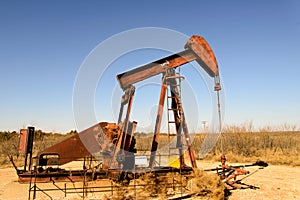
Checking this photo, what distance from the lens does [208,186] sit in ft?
18.4

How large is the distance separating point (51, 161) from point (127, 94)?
2.85 meters

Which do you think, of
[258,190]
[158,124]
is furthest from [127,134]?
[258,190]

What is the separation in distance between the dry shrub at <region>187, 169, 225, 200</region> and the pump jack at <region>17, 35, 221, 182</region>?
0.60 m

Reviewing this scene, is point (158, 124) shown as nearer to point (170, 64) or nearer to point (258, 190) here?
point (170, 64)

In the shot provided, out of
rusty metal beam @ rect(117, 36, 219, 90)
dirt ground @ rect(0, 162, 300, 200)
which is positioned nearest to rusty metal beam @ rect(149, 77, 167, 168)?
rusty metal beam @ rect(117, 36, 219, 90)

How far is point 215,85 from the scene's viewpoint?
6.79 m

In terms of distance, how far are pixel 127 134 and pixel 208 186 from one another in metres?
2.66

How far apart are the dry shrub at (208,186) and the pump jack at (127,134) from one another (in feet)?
1.98

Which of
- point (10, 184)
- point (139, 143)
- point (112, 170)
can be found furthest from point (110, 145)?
point (139, 143)

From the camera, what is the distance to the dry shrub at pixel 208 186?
17.7 feet

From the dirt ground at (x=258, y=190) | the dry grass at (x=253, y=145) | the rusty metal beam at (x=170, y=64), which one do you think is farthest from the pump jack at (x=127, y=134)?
the dry grass at (x=253, y=145)

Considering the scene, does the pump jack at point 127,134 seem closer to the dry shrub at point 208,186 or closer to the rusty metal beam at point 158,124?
the rusty metal beam at point 158,124

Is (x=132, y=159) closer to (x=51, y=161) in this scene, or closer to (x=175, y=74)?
(x=51, y=161)

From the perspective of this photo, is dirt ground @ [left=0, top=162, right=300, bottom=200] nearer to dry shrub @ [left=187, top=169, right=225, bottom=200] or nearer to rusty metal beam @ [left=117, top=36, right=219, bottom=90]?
dry shrub @ [left=187, top=169, right=225, bottom=200]
